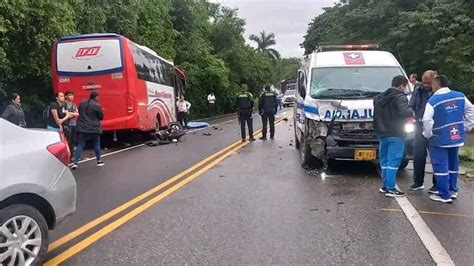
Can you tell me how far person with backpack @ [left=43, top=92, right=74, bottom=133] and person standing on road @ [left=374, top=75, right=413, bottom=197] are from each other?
6851mm

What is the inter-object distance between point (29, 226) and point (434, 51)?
23.0 metres

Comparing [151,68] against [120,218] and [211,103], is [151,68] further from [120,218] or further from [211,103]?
[211,103]

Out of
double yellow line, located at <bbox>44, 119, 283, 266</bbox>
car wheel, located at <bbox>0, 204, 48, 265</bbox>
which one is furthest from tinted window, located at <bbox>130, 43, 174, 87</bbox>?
car wheel, located at <bbox>0, 204, 48, 265</bbox>

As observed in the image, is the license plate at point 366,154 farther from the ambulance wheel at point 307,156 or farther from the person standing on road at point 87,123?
the person standing on road at point 87,123

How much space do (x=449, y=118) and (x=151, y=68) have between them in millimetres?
13002

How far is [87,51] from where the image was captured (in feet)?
51.3

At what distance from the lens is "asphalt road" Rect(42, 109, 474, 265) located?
16.9 ft

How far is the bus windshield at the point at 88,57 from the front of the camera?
15.6 m

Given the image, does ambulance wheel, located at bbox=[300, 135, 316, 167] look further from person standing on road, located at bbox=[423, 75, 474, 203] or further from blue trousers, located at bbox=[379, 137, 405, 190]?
person standing on road, located at bbox=[423, 75, 474, 203]

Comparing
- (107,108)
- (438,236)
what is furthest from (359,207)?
(107,108)

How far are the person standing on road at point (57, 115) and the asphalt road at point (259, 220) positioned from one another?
1363mm

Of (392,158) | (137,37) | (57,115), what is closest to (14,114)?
(57,115)

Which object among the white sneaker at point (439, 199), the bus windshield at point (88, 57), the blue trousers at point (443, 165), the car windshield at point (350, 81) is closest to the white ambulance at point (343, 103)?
the car windshield at point (350, 81)

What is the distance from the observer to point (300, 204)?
7.36 m
